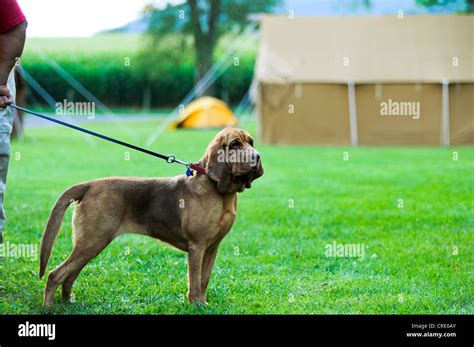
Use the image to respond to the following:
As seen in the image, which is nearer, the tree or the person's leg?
the person's leg

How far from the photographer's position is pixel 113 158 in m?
16.5

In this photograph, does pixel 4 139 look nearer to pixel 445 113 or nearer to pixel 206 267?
pixel 206 267

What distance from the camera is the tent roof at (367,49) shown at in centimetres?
1997

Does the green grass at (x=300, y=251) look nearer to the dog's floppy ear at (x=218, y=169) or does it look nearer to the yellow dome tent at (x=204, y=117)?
the dog's floppy ear at (x=218, y=169)

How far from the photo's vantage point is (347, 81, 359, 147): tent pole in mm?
19923

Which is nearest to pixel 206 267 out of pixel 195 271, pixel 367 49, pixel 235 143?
pixel 195 271

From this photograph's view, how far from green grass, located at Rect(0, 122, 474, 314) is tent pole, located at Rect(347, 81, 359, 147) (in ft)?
18.7

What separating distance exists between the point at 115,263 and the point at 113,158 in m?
9.62

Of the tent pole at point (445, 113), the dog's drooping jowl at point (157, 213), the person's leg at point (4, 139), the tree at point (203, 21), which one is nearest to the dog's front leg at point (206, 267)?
the dog's drooping jowl at point (157, 213)

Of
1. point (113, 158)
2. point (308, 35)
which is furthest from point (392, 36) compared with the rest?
point (113, 158)

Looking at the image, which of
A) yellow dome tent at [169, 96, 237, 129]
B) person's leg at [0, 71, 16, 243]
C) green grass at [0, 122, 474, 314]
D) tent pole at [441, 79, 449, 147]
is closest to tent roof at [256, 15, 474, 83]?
tent pole at [441, 79, 449, 147]

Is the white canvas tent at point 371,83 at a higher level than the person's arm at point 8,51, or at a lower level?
higher

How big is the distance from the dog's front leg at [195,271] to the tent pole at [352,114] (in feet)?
49.3

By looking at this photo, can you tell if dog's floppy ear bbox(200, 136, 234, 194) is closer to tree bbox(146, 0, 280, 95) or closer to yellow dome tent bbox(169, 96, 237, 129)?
yellow dome tent bbox(169, 96, 237, 129)
